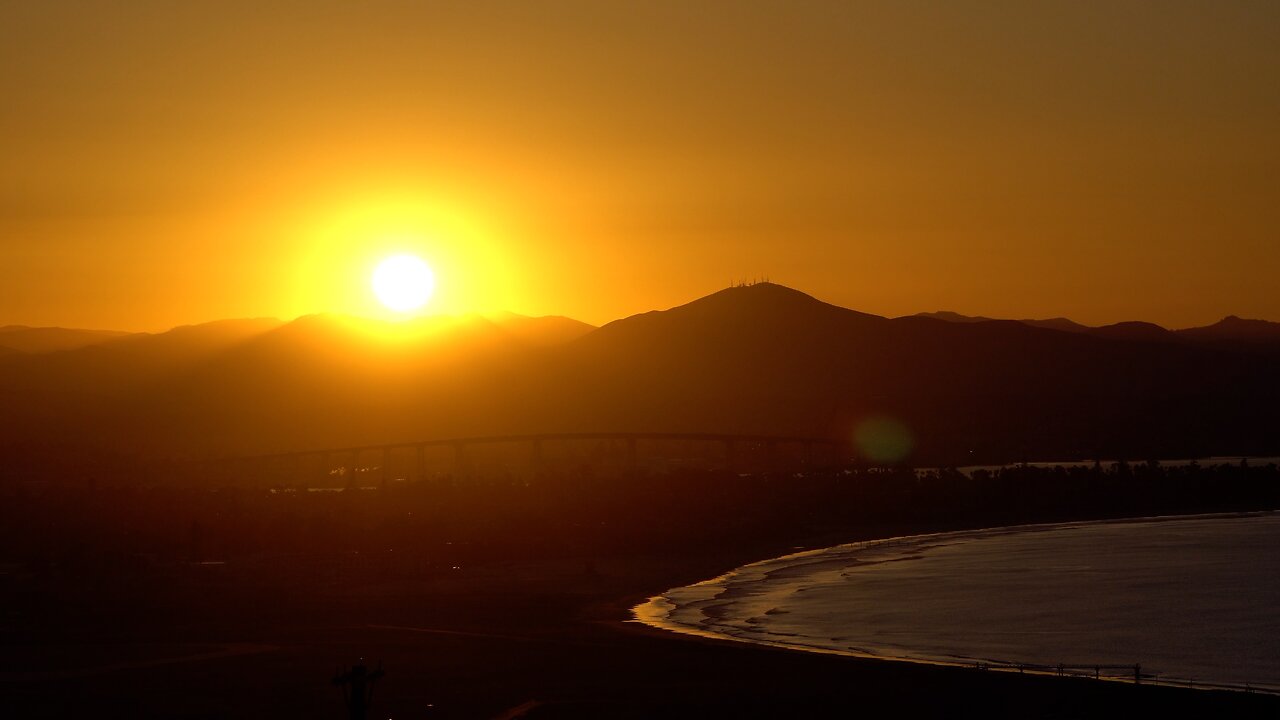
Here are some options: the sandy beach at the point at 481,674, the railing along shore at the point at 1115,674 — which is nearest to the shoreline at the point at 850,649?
the railing along shore at the point at 1115,674

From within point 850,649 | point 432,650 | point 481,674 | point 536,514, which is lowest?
point 850,649

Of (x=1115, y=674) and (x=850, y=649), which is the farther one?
(x=850, y=649)

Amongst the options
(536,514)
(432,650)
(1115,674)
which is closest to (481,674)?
(432,650)

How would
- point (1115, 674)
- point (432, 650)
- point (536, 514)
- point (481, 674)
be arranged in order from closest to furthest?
point (1115, 674), point (481, 674), point (432, 650), point (536, 514)

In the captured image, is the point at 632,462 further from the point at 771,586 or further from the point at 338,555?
the point at 771,586

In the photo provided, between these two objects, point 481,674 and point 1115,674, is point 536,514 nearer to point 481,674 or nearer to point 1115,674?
point 481,674

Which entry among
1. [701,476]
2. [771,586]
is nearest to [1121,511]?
[701,476]

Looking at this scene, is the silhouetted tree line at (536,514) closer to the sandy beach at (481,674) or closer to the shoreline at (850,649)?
the shoreline at (850,649)

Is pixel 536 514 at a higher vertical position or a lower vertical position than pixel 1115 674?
higher

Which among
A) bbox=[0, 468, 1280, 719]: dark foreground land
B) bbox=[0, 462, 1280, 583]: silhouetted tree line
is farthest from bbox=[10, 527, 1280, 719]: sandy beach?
bbox=[0, 462, 1280, 583]: silhouetted tree line
